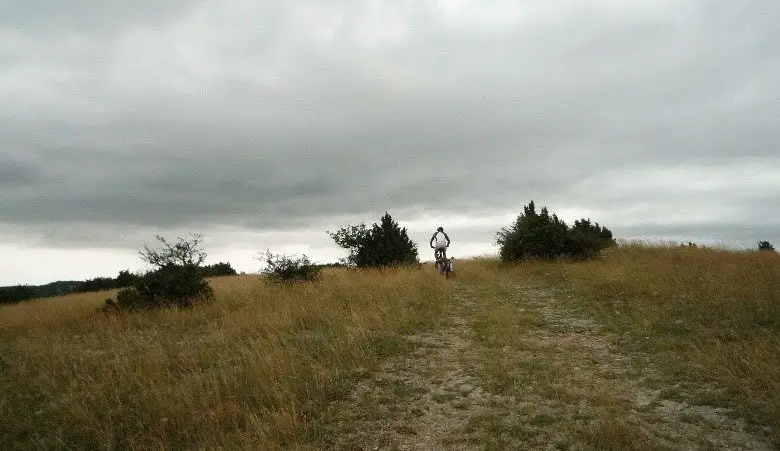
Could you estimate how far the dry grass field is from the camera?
5609mm

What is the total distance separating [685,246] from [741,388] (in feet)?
71.7

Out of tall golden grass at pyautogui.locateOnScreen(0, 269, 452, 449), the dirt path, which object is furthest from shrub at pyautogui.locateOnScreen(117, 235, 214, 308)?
the dirt path

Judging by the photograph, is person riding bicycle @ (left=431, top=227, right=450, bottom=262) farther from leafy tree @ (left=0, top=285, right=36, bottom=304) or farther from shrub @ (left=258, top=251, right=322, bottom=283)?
leafy tree @ (left=0, top=285, right=36, bottom=304)

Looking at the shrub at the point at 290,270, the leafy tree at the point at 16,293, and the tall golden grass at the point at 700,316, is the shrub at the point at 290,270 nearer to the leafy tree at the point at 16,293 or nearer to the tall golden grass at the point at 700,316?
the tall golden grass at the point at 700,316

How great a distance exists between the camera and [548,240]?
24.2 metres

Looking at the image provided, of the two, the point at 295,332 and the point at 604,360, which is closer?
the point at 604,360

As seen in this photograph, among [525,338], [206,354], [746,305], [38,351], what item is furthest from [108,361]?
[746,305]

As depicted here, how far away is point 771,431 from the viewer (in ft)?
17.0

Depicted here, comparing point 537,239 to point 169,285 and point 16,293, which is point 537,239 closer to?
point 169,285

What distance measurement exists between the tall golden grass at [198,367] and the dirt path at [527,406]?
0.65 m

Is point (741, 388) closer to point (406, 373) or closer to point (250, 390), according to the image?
point (406, 373)

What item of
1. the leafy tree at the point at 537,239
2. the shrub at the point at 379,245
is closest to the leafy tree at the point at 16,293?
the shrub at the point at 379,245

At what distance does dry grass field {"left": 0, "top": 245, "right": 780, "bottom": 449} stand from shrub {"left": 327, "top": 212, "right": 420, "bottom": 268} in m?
10.8

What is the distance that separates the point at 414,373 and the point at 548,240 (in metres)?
17.9
